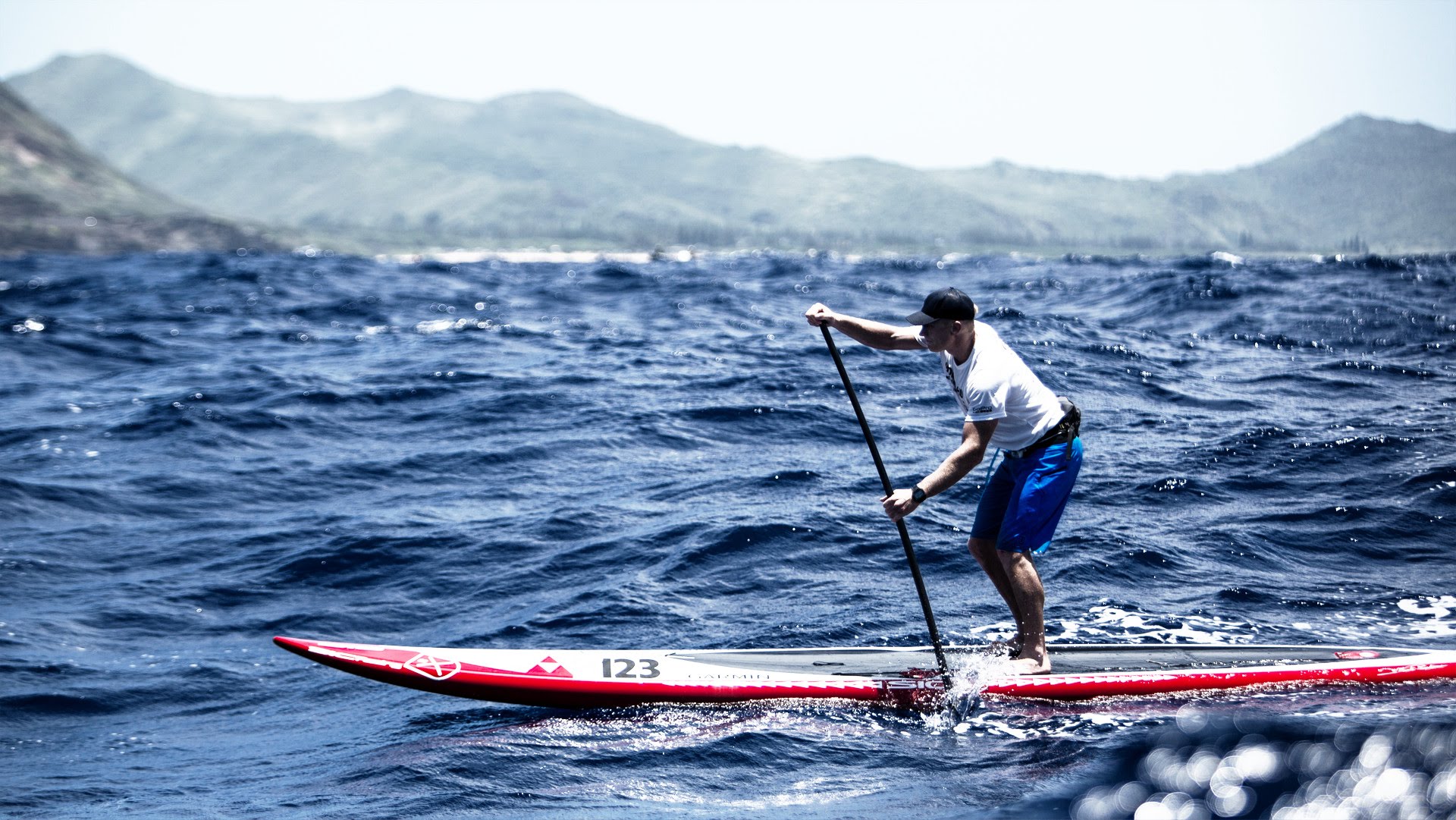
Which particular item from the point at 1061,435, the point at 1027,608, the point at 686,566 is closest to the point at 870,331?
the point at 1061,435

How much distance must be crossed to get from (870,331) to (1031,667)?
265 centimetres

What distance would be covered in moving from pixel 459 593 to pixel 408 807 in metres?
4.55

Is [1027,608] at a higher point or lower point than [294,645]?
higher

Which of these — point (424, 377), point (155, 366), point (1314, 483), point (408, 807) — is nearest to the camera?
point (408, 807)

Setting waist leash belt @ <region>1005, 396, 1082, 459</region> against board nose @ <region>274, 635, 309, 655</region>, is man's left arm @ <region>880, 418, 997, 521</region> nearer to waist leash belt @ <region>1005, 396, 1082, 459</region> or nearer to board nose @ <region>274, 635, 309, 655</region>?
waist leash belt @ <region>1005, 396, 1082, 459</region>

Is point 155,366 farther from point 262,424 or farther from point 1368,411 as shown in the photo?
point 1368,411

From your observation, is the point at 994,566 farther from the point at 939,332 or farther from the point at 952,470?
the point at 939,332

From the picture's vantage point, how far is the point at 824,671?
8.45 metres

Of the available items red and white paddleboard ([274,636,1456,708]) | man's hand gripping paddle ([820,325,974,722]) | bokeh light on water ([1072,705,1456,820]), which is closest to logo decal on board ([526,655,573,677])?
red and white paddleboard ([274,636,1456,708])

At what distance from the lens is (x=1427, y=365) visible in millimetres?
19219

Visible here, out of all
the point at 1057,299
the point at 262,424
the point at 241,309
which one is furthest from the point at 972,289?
the point at 262,424

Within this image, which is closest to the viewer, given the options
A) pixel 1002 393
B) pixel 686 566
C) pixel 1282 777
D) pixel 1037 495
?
pixel 1282 777

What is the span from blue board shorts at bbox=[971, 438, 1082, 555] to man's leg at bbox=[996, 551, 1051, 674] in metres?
0.10

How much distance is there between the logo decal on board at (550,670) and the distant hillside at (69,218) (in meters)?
154
